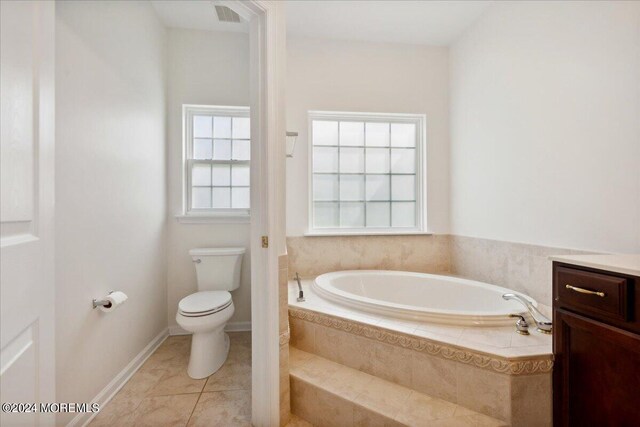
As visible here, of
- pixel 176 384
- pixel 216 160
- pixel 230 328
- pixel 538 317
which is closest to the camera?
pixel 538 317

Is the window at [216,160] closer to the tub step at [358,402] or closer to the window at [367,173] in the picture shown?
the window at [367,173]

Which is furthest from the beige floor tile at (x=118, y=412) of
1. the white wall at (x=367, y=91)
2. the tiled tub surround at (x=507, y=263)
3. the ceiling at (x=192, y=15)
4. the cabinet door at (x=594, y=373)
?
the ceiling at (x=192, y=15)

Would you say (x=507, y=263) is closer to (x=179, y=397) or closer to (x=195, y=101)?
(x=179, y=397)

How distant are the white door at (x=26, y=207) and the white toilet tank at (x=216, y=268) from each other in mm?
1531

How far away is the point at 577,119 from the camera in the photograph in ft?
4.84

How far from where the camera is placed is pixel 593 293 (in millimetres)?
Result: 939

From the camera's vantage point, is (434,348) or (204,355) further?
(204,355)

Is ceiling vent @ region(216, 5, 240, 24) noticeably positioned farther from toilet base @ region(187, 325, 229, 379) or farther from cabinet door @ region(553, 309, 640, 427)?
cabinet door @ region(553, 309, 640, 427)

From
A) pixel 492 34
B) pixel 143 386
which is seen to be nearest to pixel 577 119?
pixel 492 34

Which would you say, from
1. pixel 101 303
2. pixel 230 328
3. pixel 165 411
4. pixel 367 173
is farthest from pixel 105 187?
pixel 367 173

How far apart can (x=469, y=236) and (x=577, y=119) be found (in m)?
1.12

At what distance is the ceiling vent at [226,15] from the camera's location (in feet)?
6.94

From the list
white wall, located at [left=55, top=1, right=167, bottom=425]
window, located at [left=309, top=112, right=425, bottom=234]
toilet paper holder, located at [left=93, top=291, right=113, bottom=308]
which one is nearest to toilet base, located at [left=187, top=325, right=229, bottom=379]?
white wall, located at [left=55, top=1, right=167, bottom=425]

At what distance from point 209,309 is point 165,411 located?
0.56 metres
